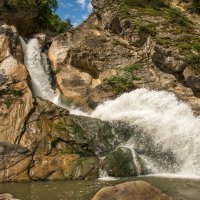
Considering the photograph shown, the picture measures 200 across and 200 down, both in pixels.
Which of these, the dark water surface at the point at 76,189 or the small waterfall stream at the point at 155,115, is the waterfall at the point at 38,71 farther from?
the dark water surface at the point at 76,189

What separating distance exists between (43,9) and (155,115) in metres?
29.8

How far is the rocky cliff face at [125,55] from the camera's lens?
3384cm

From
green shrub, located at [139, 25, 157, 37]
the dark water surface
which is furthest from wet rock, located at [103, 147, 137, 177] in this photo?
green shrub, located at [139, 25, 157, 37]

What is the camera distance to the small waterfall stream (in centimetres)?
2491

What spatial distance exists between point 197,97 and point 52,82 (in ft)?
45.1

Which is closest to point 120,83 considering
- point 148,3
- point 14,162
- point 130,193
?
point 148,3

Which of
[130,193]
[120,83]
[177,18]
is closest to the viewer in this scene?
[130,193]

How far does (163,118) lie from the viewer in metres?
28.7

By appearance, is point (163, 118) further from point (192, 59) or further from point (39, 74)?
point (39, 74)

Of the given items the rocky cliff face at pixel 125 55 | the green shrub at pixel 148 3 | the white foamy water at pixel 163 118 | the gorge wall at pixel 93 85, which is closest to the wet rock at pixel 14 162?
the gorge wall at pixel 93 85

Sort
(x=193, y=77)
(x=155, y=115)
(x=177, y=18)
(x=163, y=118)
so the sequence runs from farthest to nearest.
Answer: (x=177, y=18), (x=193, y=77), (x=155, y=115), (x=163, y=118)

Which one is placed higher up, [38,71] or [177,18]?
[177,18]

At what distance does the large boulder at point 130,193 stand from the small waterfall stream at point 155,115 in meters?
10.7

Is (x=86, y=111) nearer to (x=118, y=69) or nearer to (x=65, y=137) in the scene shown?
(x=118, y=69)
